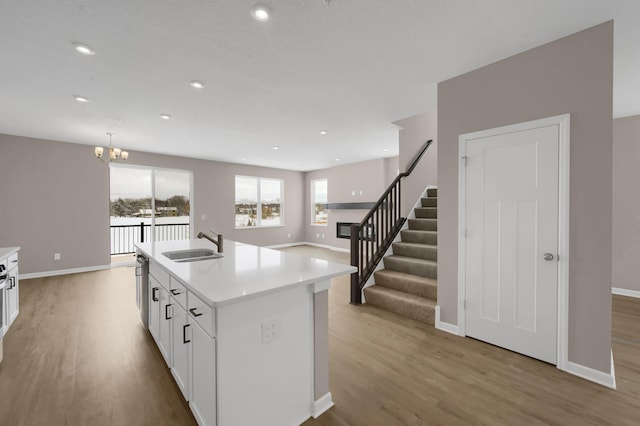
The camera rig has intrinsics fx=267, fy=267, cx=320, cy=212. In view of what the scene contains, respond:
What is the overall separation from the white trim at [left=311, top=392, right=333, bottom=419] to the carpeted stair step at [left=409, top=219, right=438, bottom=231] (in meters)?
3.13

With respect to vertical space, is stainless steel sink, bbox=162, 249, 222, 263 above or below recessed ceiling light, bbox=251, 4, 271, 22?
below

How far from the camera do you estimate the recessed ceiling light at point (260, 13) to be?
1805 millimetres

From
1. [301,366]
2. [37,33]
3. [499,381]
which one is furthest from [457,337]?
[37,33]

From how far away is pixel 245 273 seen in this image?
5.68ft

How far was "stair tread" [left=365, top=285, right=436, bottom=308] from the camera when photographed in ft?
10.3

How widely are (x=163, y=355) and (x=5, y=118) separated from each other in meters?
4.58

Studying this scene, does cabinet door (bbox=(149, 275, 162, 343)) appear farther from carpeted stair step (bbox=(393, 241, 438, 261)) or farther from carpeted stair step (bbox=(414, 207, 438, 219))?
carpeted stair step (bbox=(414, 207, 438, 219))

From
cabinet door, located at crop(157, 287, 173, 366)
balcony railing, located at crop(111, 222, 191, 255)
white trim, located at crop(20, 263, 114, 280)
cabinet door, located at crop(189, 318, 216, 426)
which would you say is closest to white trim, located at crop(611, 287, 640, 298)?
cabinet door, located at crop(189, 318, 216, 426)

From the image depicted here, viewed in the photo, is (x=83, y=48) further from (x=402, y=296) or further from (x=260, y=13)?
(x=402, y=296)

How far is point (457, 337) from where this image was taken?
2719 mm

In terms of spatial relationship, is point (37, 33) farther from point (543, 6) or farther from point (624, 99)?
point (624, 99)

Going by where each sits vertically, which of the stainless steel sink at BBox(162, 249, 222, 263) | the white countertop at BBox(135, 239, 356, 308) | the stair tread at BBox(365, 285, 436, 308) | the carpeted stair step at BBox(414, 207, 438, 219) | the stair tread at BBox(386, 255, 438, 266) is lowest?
Answer: the stair tread at BBox(365, 285, 436, 308)

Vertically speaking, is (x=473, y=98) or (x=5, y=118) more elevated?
(x=5, y=118)

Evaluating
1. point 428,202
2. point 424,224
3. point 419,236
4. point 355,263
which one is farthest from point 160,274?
point 428,202
